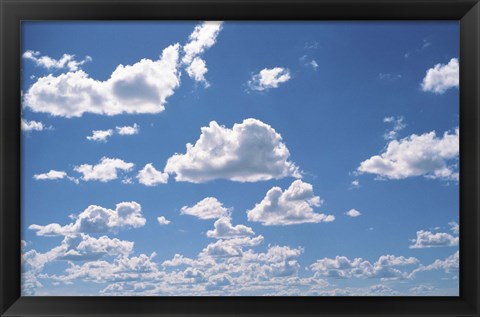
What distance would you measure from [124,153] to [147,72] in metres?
0.25

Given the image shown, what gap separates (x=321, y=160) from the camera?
1.59 metres

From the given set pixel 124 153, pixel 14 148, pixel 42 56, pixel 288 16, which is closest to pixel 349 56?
pixel 288 16

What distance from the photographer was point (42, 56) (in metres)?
1.54

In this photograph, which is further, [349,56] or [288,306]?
[349,56]

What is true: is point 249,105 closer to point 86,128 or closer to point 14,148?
point 86,128

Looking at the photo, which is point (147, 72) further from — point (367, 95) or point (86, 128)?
point (367, 95)

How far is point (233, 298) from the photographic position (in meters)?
1.50

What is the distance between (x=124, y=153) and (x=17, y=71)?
375 millimetres

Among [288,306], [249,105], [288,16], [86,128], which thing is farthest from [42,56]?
[288,306]

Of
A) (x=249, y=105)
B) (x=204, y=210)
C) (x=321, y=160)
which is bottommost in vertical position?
(x=204, y=210)

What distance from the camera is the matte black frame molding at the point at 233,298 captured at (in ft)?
4.86

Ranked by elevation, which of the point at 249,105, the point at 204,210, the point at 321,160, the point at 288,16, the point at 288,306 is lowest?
the point at 288,306

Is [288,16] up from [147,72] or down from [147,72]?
up

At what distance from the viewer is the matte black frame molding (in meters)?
1.48
